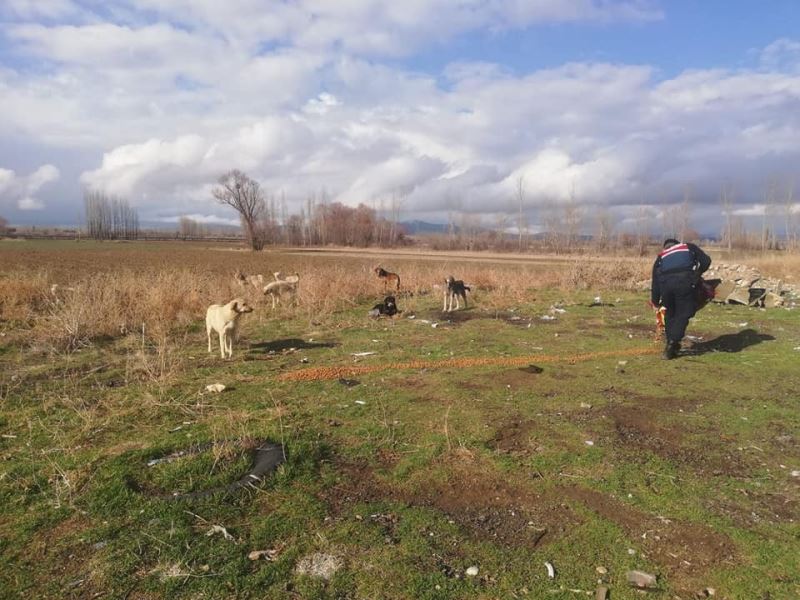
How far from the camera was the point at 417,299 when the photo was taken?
15.1 meters

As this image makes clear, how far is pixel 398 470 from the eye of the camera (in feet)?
13.5

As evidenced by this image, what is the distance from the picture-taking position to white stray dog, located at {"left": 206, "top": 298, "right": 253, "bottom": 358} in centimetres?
791

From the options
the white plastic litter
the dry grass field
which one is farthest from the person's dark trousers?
the white plastic litter

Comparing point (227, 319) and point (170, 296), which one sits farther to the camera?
point (170, 296)

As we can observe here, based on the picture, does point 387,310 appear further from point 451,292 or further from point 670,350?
point 670,350

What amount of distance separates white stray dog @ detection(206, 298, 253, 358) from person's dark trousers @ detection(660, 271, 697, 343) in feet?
21.3

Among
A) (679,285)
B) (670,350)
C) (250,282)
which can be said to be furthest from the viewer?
(250,282)

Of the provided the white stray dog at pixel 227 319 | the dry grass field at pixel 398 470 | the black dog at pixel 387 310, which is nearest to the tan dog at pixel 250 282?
the black dog at pixel 387 310

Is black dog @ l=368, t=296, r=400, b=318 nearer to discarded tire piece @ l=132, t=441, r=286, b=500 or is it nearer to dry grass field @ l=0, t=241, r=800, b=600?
dry grass field @ l=0, t=241, r=800, b=600

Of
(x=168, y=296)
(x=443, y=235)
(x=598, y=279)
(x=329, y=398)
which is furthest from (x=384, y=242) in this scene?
(x=329, y=398)

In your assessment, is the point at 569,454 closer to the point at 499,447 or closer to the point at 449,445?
the point at 499,447

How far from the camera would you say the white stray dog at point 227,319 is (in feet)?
26.0

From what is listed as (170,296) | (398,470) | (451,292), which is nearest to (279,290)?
(170,296)

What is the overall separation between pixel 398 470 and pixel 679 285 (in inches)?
228
